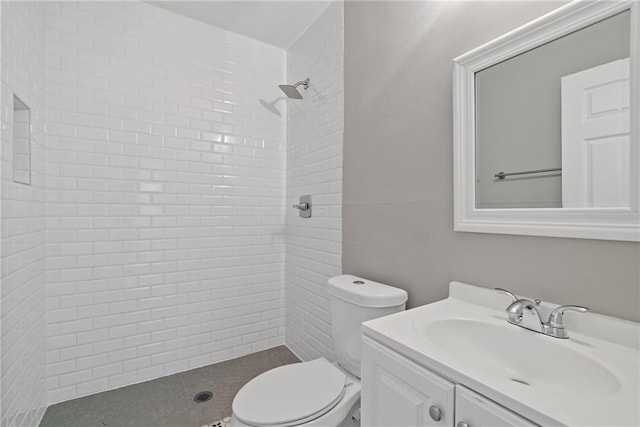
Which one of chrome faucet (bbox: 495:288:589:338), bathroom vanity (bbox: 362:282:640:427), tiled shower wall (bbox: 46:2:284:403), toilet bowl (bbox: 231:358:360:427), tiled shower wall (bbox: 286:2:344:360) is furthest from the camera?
tiled shower wall (bbox: 286:2:344:360)

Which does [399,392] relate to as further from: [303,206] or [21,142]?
[21,142]

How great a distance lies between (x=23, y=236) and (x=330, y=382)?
1.53m

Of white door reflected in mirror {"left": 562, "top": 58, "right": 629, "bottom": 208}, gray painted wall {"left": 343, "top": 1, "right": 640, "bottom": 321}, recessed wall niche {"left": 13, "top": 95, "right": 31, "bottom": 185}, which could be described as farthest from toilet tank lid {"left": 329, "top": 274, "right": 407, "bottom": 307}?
recessed wall niche {"left": 13, "top": 95, "right": 31, "bottom": 185}

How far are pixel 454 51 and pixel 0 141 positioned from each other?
178 cm

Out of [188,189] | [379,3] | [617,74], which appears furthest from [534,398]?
[188,189]

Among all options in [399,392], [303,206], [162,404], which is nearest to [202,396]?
[162,404]

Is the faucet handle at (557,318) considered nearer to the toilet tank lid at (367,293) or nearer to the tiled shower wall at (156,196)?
the toilet tank lid at (367,293)

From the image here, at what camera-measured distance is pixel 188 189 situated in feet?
6.67

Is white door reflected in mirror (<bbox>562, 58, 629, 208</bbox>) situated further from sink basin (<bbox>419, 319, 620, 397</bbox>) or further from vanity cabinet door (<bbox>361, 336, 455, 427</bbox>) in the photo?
vanity cabinet door (<bbox>361, 336, 455, 427</bbox>)

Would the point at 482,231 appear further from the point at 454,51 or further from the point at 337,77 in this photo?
the point at 337,77

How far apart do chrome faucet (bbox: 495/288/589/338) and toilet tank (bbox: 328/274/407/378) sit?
1.48 ft

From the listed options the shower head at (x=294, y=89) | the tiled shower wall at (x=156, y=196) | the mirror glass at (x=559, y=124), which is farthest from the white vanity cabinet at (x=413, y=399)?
the shower head at (x=294, y=89)

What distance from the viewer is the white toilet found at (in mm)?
1054

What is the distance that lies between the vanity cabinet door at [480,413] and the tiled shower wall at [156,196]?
182 cm
